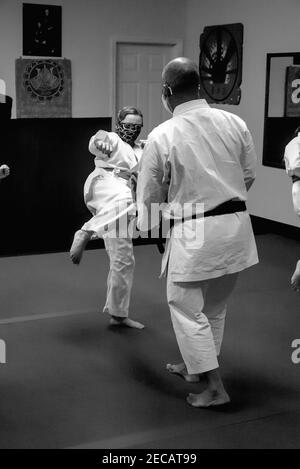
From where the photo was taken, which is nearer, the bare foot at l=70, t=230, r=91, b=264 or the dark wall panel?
the bare foot at l=70, t=230, r=91, b=264

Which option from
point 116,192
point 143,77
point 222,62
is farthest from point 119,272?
point 143,77

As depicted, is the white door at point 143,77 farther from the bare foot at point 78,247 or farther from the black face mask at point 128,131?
the bare foot at point 78,247

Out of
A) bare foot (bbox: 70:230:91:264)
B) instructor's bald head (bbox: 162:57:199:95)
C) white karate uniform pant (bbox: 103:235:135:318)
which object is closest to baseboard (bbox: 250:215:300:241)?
white karate uniform pant (bbox: 103:235:135:318)

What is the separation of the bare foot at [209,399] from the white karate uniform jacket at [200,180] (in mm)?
507

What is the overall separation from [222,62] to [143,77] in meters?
0.95

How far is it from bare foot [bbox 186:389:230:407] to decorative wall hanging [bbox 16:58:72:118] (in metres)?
4.75

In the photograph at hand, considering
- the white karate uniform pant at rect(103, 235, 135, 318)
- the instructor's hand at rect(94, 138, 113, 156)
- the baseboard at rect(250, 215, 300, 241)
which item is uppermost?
the instructor's hand at rect(94, 138, 113, 156)

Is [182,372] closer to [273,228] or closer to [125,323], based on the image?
[125,323]

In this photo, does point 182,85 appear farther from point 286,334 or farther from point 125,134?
point 286,334

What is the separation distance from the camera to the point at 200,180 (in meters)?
2.65

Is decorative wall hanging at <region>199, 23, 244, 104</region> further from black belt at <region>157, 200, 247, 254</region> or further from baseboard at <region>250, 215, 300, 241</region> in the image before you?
black belt at <region>157, 200, 247, 254</region>

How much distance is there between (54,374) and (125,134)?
1.41 metres

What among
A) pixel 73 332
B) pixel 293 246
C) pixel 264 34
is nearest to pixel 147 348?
pixel 73 332

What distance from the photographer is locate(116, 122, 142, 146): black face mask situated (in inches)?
146
